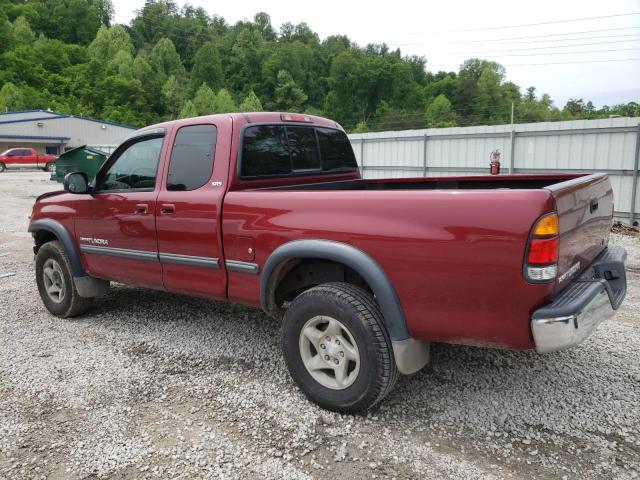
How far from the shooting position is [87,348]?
4.33 metres

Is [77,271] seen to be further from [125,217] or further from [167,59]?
[167,59]

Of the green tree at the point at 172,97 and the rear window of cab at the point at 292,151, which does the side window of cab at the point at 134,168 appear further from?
the green tree at the point at 172,97

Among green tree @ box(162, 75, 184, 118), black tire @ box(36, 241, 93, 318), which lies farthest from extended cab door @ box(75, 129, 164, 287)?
green tree @ box(162, 75, 184, 118)

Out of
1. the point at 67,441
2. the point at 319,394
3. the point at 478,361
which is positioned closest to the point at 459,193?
the point at 319,394

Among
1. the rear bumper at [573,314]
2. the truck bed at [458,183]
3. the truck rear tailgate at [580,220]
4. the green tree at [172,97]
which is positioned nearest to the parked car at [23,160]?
the truck bed at [458,183]

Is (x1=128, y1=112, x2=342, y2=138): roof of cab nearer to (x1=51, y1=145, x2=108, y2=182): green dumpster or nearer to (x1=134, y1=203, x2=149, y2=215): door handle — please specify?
(x1=134, y1=203, x2=149, y2=215): door handle

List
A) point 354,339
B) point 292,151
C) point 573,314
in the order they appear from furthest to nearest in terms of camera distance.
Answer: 1. point 292,151
2. point 354,339
3. point 573,314

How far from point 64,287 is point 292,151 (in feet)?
8.83

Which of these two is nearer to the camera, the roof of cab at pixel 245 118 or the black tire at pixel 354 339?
the black tire at pixel 354 339

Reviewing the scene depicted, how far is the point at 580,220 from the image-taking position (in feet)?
9.36

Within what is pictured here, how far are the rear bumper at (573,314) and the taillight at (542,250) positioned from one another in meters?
0.16

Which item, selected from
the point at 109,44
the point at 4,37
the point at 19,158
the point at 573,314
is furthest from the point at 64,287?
the point at 109,44

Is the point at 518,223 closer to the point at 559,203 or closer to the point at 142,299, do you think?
the point at 559,203

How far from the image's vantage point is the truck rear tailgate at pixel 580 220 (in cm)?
258
